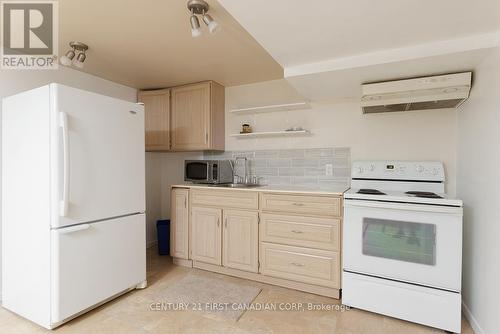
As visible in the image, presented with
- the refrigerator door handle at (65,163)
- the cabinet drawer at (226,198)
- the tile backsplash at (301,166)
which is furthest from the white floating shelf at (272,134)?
the refrigerator door handle at (65,163)

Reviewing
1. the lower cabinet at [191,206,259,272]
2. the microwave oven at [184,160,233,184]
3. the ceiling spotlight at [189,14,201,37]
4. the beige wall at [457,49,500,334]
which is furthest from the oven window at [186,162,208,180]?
the beige wall at [457,49,500,334]

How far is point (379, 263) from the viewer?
1996 millimetres

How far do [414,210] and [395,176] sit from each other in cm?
62

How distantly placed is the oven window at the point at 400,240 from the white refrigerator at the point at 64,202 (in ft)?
6.60

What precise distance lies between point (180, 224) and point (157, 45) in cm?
185

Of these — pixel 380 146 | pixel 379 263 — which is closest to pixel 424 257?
pixel 379 263

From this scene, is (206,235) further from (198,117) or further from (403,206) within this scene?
(403,206)

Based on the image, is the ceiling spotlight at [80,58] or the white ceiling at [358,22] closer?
the white ceiling at [358,22]

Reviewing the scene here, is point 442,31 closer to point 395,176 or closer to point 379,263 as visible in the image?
point 395,176

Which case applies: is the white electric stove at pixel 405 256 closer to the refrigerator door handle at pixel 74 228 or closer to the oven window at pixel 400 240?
the oven window at pixel 400 240

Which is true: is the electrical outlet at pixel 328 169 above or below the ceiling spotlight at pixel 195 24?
below

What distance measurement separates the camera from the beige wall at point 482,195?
156 centimetres

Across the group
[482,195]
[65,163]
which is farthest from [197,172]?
[482,195]

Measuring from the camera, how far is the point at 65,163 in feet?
5.82
